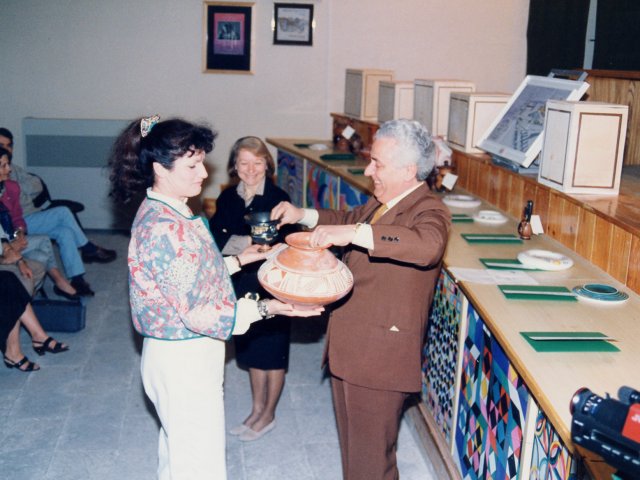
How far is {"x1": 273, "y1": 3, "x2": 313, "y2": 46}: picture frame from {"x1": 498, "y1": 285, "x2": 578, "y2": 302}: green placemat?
5.44 meters

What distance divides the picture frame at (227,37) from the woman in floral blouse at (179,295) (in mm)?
5460

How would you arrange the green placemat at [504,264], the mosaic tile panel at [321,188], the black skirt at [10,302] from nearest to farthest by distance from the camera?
the green placemat at [504,264] < the black skirt at [10,302] < the mosaic tile panel at [321,188]

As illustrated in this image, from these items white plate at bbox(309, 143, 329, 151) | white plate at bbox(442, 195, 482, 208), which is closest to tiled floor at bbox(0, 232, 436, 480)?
white plate at bbox(442, 195, 482, 208)

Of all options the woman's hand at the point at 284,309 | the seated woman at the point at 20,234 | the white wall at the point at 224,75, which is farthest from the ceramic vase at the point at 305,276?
the white wall at the point at 224,75

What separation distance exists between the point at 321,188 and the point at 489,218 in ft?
7.01

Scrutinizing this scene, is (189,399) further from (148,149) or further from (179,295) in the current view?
(148,149)

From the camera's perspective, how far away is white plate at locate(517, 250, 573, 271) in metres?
2.93

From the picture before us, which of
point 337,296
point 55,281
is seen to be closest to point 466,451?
point 337,296

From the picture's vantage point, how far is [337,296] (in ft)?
7.67

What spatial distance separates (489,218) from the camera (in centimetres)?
373

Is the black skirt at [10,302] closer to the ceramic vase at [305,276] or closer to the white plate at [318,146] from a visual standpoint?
the ceramic vase at [305,276]

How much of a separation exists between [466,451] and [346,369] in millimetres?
725

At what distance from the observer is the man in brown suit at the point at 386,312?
8.20ft

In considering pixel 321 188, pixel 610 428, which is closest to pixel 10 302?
pixel 321 188
